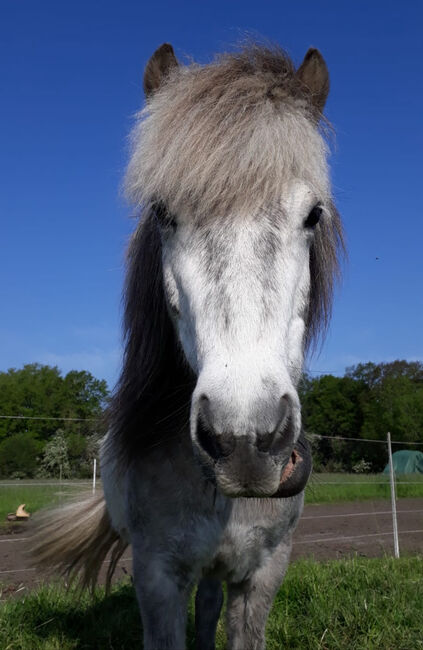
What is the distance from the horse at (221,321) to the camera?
142 cm

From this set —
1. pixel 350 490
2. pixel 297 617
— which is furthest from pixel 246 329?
pixel 350 490

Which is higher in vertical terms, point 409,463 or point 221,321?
point 221,321

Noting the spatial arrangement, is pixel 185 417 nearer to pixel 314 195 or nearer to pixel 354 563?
pixel 314 195

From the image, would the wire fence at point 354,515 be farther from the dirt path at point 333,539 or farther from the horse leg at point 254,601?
the horse leg at point 254,601

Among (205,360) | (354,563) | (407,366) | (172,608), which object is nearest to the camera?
(205,360)

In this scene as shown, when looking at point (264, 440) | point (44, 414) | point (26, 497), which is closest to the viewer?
point (264, 440)

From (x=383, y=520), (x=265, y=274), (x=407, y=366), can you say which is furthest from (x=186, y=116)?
(x=407, y=366)

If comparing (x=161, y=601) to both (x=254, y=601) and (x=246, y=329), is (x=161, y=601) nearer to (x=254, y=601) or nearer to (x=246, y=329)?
(x=254, y=601)

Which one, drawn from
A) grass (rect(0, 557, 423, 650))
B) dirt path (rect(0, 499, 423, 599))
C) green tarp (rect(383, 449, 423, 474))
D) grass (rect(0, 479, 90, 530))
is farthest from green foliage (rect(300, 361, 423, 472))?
grass (rect(0, 557, 423, 650))

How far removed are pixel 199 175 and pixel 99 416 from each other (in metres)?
1.64

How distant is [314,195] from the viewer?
177cm

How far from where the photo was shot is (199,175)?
1699mm

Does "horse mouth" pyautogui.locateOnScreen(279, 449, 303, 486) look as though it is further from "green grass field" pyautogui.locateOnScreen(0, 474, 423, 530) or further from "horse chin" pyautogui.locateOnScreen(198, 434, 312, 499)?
"green grass field" pyautogui.locateOnScreen(0, 474, 423, 530)

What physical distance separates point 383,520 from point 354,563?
574cm
